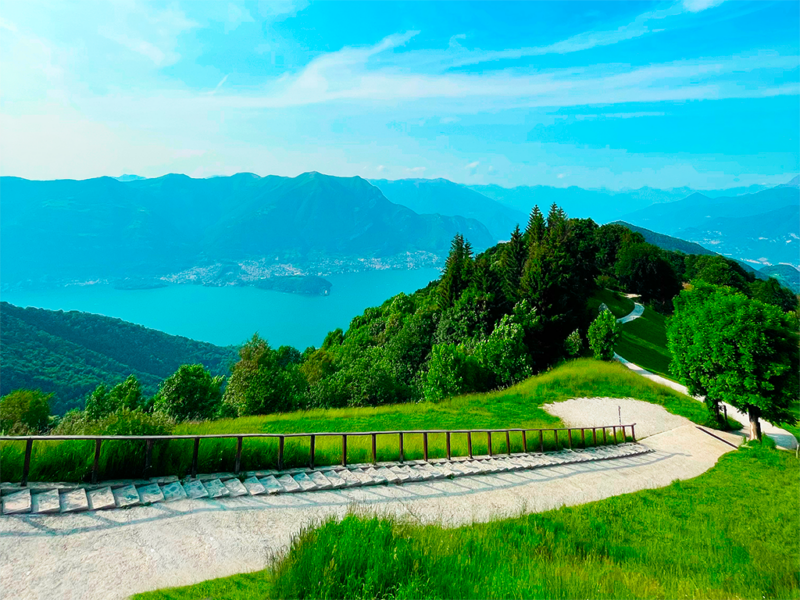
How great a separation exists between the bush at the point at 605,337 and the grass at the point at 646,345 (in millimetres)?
3558

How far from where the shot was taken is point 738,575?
5.93 meters

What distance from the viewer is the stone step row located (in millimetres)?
6816

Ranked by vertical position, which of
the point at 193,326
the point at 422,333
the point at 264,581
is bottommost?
the point at 264,581

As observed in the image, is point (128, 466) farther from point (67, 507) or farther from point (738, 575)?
point (738, 575)

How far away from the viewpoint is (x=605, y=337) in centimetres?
3353

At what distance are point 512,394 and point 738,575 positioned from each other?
18.8 m

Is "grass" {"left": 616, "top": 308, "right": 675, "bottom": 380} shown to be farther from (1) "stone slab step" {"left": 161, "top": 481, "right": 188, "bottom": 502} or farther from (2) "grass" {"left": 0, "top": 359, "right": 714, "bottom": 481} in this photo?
(1) "stone slab step" {"left": 161, "top": 481, "right": 188, "bottom": 502}

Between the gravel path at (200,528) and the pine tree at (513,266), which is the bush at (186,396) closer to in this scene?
the gravel path at (200,528)

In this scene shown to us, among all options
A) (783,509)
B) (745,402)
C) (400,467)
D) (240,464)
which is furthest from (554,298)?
(240,464)

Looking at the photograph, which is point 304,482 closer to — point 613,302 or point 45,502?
point 45,502

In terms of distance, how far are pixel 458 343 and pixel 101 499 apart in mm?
31246

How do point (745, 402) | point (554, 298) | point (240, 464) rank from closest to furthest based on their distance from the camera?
point (240, 464)
point (745, 402)
point (554, 298)

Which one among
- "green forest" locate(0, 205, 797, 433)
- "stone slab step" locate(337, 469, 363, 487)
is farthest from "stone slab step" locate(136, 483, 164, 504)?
"stone slab step" locate(337, 469, 363, 487)

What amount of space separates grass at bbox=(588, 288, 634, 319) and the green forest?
0.41 meters
